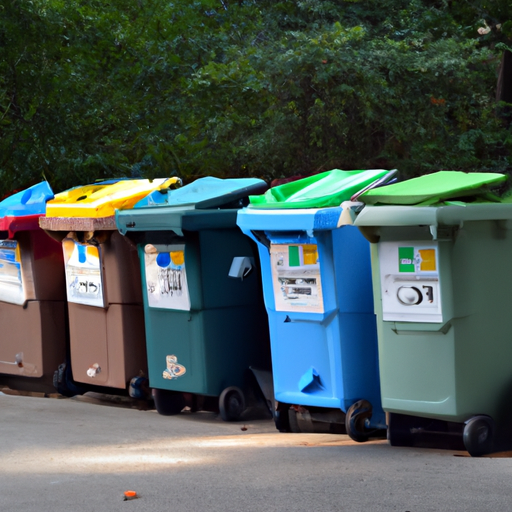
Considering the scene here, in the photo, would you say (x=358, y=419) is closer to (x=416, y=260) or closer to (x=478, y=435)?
(x=478, y=435)

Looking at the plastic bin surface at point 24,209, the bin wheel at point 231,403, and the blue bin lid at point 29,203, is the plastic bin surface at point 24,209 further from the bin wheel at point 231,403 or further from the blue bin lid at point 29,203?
the bin wheel at point 231,403

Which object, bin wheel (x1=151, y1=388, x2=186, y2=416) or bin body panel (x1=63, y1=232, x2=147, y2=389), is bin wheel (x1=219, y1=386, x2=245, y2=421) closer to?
bin wheel (x1=151, y1=388, x2=186, y2=416)

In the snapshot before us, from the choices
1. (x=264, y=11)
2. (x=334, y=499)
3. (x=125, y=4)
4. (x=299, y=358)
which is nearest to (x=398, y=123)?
(x=264, y=11)

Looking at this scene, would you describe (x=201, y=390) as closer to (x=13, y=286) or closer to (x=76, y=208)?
(x=76, y=208)

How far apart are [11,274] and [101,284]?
1.03 meters

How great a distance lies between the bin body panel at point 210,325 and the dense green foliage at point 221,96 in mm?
3602

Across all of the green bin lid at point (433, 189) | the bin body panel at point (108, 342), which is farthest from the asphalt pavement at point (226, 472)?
the green bin lid at point (433, 189)

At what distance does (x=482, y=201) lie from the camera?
4535 mm

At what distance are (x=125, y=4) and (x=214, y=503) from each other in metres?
8.33

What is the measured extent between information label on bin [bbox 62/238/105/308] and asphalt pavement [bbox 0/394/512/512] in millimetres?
979

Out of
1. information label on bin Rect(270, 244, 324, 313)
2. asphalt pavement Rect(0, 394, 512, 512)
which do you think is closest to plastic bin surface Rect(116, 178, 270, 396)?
asphalt pavement Rect(0, 394, 512, 512)

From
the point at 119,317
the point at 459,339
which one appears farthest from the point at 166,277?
the point at 459,339

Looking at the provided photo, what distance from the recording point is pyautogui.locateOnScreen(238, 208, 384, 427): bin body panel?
15.7ft

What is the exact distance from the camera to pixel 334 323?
4809mm
